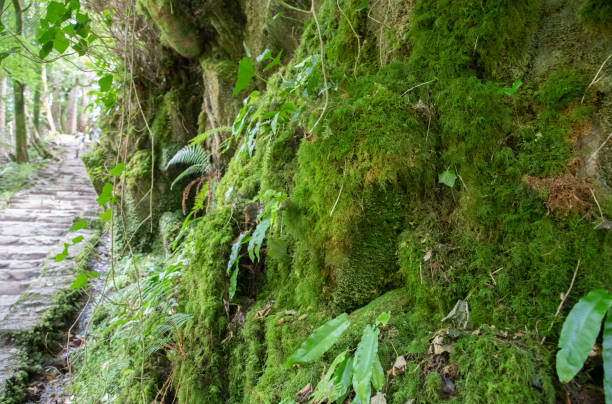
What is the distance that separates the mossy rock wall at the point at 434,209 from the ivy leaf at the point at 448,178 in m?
0.05

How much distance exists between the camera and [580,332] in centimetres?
116

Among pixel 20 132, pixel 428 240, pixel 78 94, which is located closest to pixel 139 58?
pixel 428 240

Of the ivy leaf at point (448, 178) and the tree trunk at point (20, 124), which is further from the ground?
the ivy leaf at point (448, 178)

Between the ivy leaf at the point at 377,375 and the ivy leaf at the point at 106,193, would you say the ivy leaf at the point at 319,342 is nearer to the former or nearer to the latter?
the ivy leaf at the point at 377,375

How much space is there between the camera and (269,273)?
105 inches

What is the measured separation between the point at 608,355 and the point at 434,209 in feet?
3.20

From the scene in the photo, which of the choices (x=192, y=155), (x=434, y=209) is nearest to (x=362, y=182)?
(x=434, y=209)

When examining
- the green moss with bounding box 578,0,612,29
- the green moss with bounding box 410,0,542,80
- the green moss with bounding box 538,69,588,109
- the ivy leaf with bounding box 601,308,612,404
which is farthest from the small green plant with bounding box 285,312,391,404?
the green moss with bounding box 578,0,612,29

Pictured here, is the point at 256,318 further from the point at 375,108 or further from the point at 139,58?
the point at 139,58

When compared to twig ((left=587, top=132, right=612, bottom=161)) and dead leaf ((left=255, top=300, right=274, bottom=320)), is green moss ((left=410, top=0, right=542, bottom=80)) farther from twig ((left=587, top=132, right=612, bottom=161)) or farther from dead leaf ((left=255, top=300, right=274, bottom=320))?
dead leaf ((left=255, top=300, right=274, bottom=320))

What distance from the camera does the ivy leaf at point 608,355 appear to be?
3.51 ft

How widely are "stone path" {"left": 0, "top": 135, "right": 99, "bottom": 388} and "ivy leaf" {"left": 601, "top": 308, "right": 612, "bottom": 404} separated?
5.70 meters

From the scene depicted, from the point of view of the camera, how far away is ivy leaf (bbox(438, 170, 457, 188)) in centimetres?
178

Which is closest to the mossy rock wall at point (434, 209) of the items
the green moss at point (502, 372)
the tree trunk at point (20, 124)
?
the green moss at point (502, 372)
